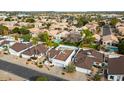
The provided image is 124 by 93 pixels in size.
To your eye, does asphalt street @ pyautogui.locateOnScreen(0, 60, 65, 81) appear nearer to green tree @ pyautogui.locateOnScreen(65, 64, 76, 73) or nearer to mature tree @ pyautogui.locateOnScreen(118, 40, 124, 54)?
green tree @ pyautogui.locateOnScreen(65, 64, 76, 73)

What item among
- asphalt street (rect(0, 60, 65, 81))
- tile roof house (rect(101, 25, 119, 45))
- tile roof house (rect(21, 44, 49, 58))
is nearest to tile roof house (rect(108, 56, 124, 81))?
tile roof house (rect(101, 25, 119, 45))

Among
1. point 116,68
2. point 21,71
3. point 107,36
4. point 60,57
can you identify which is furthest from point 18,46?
point 116,68

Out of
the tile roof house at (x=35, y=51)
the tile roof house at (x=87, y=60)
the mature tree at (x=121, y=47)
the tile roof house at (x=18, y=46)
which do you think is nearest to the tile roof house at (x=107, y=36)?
the mature tree at (x=121, y=47)

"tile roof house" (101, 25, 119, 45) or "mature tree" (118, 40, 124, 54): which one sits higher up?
"tile roof house" (101, 25, 119, 45)

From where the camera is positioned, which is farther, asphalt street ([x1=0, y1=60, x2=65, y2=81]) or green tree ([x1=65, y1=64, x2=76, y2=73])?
asphalt street ([x1=0, y1=60, x2=65, y2=81])

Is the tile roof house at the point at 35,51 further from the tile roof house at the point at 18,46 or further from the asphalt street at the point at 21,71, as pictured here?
the asphalt street at the point at 21,71
